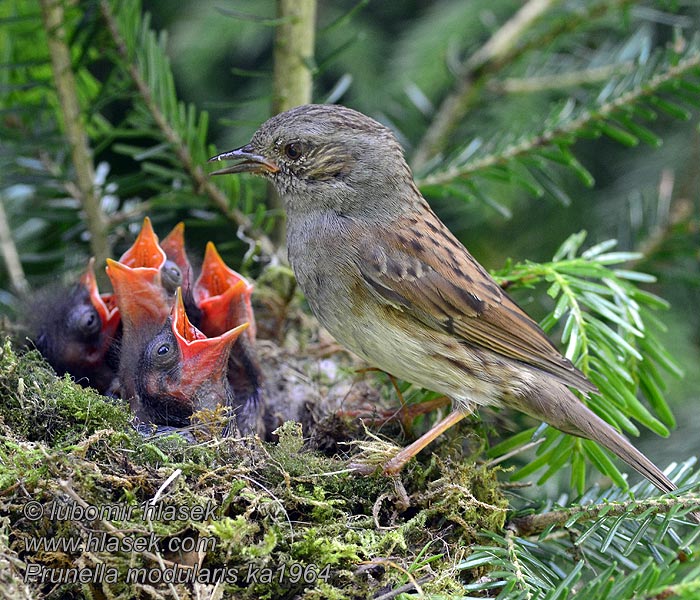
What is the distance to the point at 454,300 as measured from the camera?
3.42m

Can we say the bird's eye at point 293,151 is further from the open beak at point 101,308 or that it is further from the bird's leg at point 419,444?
the bird's leg at point 419,444

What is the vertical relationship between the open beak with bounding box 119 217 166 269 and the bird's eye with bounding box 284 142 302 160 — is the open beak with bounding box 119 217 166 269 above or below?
below

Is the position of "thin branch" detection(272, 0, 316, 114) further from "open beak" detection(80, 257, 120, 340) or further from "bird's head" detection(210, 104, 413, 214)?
"open beak" detection(80, 257, 120, 340)

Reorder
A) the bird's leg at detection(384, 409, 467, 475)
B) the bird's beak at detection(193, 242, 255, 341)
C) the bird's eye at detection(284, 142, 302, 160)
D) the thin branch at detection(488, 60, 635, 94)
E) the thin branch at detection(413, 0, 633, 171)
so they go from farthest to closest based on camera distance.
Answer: the thin branch at detection(488, 60, 635, 94) < the thin branch at detection(413, 0, 633, 171) < the bird's beak at detection(193, 242, 255, 341) < the bird's eye at detection(284, 142, 302, 160) < the bird's leg at detection(384, 409, 467, 475)

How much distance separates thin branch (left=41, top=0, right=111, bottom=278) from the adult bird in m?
0.67

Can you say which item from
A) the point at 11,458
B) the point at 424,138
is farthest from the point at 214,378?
the point at 424,138

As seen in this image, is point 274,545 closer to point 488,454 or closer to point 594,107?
point 488,454

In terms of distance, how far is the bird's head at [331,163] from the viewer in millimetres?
3664

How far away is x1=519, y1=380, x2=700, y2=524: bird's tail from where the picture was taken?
299 cm

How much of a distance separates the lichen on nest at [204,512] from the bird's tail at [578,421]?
0.35 meters

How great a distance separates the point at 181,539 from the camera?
2447 mm

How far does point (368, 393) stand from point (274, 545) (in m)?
1.53

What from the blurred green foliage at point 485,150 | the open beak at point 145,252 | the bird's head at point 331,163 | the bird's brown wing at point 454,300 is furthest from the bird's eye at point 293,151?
the open beak at point 145,252

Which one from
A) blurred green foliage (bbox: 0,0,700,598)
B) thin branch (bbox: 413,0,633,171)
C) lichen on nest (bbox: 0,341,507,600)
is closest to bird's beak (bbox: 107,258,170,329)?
blurred green foliage (bbox: 0,0,700,598)
